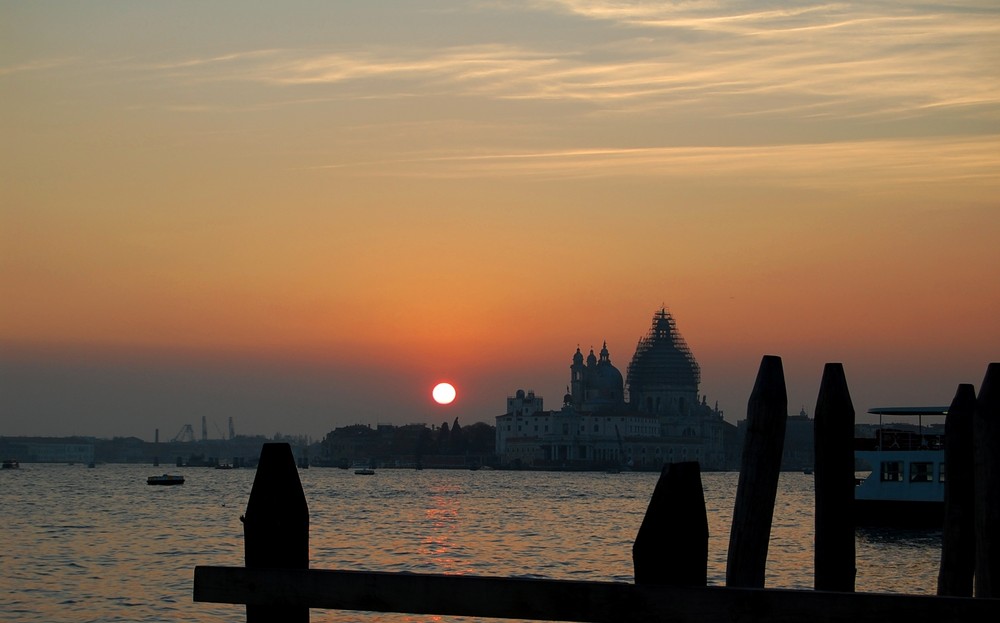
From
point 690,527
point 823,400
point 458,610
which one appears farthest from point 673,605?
point 823,400

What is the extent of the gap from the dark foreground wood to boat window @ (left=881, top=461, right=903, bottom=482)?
46.1 meters

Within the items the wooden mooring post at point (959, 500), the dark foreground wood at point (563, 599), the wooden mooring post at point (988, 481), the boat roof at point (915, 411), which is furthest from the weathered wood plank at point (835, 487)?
the boat roof at point (915, 411)

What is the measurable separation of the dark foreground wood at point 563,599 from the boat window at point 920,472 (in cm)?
4585

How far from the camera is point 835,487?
20.2 ft

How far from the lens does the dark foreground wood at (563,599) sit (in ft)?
14.1

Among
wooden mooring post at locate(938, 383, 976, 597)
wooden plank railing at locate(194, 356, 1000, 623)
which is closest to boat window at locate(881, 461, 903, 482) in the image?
wooden mooring post at locate(938, 383, 976, 597)

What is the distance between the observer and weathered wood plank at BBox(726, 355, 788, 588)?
5.90m

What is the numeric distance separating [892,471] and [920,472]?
0.92 metres

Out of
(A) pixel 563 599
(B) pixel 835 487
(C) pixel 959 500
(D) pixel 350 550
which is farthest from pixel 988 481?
(D) pixel 350 550

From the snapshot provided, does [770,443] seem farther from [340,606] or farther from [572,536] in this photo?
[572,536]

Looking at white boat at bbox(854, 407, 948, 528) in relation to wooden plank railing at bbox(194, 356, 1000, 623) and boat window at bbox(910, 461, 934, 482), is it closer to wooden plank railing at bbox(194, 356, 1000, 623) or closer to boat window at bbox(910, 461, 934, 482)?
boat window at bbox(910, 461, 934, 482)

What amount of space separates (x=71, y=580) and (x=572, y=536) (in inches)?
895

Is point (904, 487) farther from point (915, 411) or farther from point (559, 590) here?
point (559, 590)

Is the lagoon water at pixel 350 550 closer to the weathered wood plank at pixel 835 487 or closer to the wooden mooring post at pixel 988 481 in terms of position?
the wooden mooring post at pixel 988 481
